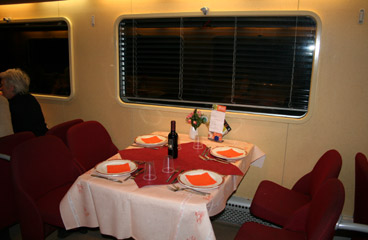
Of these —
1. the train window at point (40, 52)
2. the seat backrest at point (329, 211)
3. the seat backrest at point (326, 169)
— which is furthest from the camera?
the train window at point (40, 52)

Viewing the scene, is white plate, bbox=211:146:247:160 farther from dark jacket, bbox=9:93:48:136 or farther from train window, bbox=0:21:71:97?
train window, bbox=0:21:71:97

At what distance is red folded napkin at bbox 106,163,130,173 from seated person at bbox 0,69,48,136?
1587 mm

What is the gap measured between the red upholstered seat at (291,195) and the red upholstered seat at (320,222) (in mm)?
153

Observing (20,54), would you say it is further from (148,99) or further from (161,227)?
(161,227)

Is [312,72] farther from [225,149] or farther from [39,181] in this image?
[39,181]

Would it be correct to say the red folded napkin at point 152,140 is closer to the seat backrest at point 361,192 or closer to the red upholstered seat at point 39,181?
the red upholstered seat at point 39,181

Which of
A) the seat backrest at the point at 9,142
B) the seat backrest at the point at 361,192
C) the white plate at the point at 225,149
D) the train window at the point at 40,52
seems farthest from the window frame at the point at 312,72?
the seat backrest at the point at 9,142

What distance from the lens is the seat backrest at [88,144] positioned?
8.39ft

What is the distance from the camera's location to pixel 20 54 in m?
4.07

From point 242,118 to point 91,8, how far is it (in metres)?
2.17

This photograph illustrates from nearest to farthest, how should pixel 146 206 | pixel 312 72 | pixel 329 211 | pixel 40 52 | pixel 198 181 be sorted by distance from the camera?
pixel 329 211, pixel 146 206, pixel 198 181, pixel 312 72, pixel 40 52

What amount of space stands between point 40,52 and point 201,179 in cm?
322

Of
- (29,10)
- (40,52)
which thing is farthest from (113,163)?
(29,10)

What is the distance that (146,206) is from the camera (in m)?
1.60
